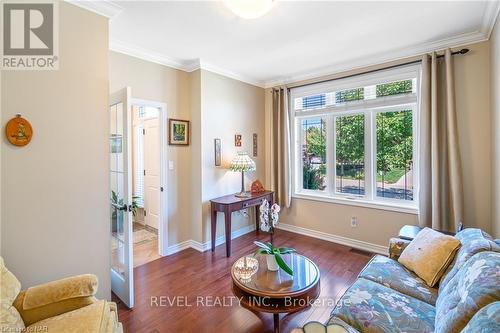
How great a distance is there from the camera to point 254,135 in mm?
4336

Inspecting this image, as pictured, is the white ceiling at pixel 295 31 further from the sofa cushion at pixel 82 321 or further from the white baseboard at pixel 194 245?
the white baseboard at pixel 194 245

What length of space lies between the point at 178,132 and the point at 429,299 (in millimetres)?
3172

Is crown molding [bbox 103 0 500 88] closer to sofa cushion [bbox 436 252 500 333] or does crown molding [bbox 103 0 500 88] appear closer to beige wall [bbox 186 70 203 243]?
beige wall [bbox 186 70 203 243]

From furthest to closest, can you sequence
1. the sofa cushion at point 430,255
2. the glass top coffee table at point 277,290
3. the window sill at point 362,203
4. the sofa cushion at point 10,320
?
the window sill at point 362,203 < the sofa cushion at point 430,255 < the glass top coffee table at point 277,290 < the sofa cushion at point 10,320

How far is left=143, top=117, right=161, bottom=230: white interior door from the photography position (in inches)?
162

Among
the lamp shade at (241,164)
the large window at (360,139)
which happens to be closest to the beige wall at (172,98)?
the lamp shade at (241,164)

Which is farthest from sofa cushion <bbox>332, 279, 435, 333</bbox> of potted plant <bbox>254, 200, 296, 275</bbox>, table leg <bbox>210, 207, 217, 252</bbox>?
table leg <bbox>210, 207, 217, 252</bbox>

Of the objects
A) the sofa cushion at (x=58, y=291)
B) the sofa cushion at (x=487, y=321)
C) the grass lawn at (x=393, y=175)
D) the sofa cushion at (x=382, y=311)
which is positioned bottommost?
the sofa cushion at (x=382, y=311)

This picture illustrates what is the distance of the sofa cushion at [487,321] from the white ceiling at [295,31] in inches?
88.7

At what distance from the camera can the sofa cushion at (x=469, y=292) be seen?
1068 millimetres

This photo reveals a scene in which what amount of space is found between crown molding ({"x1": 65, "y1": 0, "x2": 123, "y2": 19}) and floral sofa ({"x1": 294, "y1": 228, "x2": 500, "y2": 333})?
8.61 ft

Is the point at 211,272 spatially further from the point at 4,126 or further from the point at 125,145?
the point at 4,126

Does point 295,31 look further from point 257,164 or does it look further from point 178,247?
point 178,247

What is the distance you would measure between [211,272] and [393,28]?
130 inches
